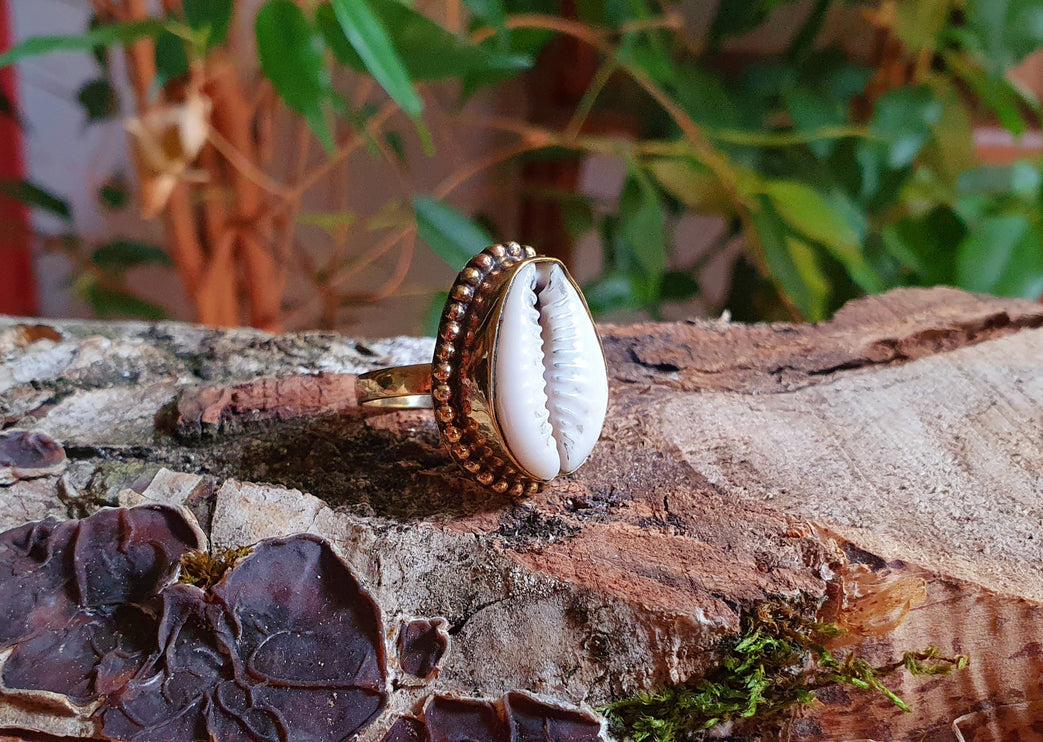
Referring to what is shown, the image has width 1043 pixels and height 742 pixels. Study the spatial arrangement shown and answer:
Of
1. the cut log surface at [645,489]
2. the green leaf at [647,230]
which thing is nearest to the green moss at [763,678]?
the cut log surface at [645,489]

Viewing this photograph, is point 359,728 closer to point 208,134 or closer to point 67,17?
point 208,134

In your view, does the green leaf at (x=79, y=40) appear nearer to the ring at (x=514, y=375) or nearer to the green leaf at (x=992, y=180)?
the ring at (x=514, y=375)

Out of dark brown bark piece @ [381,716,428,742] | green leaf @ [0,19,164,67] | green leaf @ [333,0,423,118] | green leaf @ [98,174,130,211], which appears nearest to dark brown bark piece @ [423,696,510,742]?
dark brown bark piece @ [381,716,428,742]

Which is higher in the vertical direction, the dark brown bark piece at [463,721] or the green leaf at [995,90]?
the green leaf at [995,90]

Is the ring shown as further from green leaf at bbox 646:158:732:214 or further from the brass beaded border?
green leaf at bbox 646:158:732:214

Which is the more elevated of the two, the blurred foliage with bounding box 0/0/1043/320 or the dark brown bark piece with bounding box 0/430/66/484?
the blurred foliage with bounding box 0/0/1043/320

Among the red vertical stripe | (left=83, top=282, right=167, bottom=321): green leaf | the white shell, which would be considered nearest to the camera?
the white shell

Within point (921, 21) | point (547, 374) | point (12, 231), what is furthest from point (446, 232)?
point (12, 231)

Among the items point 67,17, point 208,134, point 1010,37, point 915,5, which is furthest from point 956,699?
point 67,17
